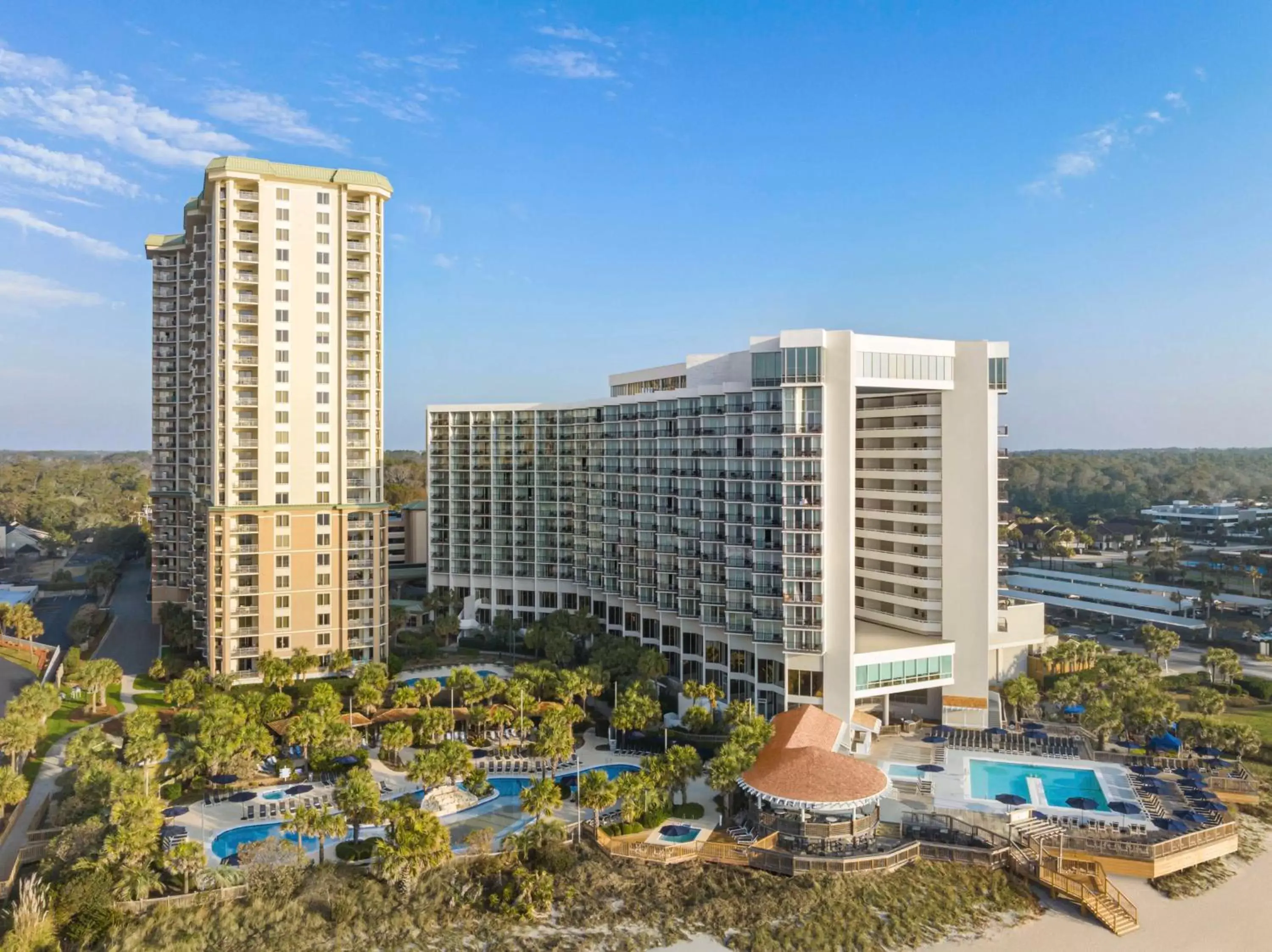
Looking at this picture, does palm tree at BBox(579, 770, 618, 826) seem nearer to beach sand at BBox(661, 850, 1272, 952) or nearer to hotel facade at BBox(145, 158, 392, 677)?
beach sand at BBox(661, 850, 1272, 952)

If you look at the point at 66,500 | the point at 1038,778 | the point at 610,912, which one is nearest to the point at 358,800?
the point at 610,912

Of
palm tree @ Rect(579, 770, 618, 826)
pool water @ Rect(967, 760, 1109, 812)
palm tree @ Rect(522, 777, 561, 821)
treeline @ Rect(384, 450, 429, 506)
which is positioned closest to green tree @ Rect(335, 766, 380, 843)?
Answer: palm tree @ Rect(522, 777, 561, 821)

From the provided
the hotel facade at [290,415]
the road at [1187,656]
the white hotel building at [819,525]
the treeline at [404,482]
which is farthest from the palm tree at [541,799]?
the treeline at [404,482]

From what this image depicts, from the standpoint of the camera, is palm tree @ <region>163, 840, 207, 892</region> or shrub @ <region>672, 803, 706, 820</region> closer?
palm tree @ <region>163, 840, 207, 892</region>

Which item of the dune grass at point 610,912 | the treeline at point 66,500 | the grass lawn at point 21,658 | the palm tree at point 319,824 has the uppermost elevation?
the treeline at point 66,500

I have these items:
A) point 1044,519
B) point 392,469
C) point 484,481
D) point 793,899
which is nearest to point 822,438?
point 793,899

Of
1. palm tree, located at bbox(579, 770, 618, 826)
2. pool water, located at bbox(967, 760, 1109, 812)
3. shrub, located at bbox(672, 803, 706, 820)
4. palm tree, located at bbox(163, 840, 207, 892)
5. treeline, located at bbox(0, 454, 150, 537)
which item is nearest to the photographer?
palm tree, located at bbox(163, 840, 207, 892)

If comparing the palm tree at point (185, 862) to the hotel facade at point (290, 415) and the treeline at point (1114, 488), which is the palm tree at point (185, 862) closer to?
the hotel facade at point (290, 415)
